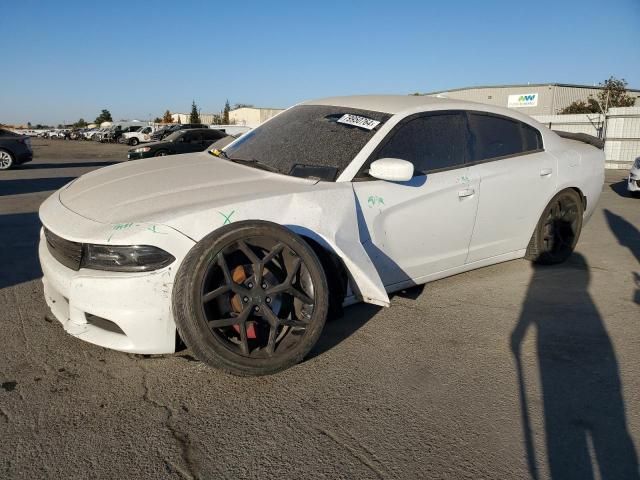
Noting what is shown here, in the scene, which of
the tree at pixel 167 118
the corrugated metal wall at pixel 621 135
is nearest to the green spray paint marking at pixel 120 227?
the corrugated metal wall at pixel 621 135

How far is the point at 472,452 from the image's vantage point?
2289 millimetres

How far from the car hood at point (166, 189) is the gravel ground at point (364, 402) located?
33.7 inches

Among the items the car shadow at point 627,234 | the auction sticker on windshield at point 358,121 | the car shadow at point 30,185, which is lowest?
the car shadow at point 627,234

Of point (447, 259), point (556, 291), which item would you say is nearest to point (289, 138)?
point (447, 259)

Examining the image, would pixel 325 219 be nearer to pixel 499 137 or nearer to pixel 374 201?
pixel 374 201

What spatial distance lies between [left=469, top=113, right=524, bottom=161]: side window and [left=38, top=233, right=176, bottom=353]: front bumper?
2.61 m

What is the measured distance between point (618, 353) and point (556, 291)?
3.86 feet

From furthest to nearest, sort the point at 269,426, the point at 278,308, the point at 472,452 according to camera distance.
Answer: the point at 278,308, the point at 269,426, the point at 472,452

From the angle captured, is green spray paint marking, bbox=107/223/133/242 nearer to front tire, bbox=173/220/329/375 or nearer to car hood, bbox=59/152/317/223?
car hood, bbox=59/152/317/223

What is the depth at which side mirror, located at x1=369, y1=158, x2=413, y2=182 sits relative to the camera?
329 cm

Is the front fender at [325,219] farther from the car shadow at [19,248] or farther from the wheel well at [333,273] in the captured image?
the car shadow at [19,248]

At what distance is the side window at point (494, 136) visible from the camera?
13.7 feet

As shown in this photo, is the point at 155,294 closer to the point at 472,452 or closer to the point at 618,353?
the point at 472,452

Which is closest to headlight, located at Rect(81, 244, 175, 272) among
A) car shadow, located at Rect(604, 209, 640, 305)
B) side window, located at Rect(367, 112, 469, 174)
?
side window, located at Rect(367, 112, 469, 174)
